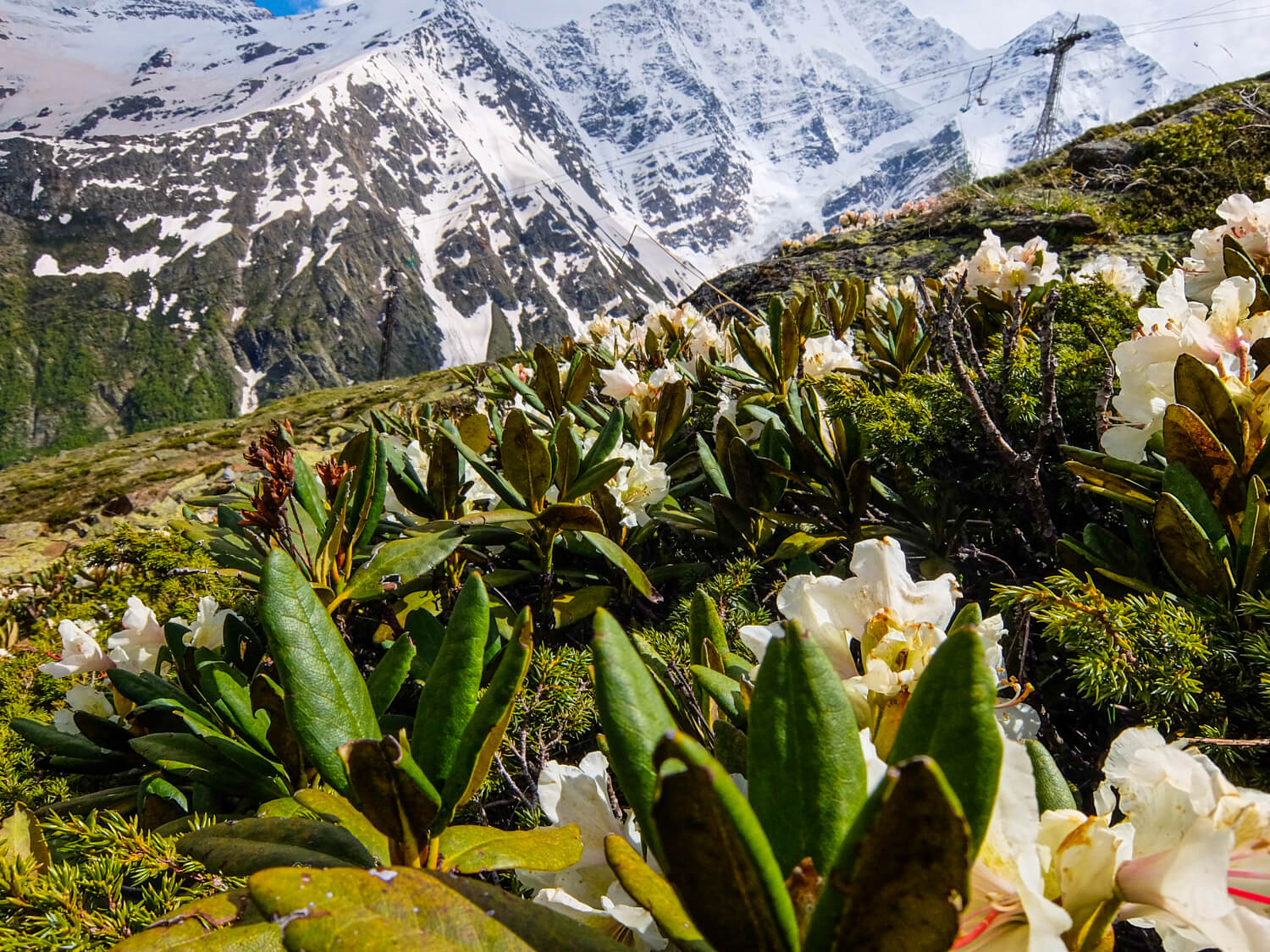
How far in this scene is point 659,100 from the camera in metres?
195

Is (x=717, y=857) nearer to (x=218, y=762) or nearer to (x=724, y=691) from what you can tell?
(x=724, y=691)

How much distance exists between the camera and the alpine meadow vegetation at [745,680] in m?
0.44

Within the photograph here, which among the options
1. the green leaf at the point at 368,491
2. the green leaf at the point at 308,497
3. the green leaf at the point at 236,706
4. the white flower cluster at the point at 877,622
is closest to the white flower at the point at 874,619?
the white flower cluster at the point at 877,622

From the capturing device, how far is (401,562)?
121 cm

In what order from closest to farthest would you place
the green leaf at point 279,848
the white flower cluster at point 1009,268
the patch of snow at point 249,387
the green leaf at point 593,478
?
the green leaf at point 279,848, the green leaf at point 593,478, the white flower cluster at point 1009,268, the patch of snow at point 249,387

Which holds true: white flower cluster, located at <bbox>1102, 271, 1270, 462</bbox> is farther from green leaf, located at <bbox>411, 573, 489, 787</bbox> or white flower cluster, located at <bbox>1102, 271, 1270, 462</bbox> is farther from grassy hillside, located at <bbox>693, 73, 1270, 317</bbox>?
grassy hillside, located at <bbox>693, 73, 1270, 317</bbox>

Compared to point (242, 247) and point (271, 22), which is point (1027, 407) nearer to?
point (242, 247)

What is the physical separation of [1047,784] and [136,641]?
1.63m

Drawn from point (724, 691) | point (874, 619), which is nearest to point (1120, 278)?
point (874, 619)

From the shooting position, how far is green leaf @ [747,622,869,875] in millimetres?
455

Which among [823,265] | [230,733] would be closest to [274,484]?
[230,733]

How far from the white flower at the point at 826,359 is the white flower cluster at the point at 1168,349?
0.94 metres

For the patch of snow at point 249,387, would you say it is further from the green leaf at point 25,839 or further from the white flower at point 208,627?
the green leaf at point 25,839

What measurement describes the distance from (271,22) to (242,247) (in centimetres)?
11449
